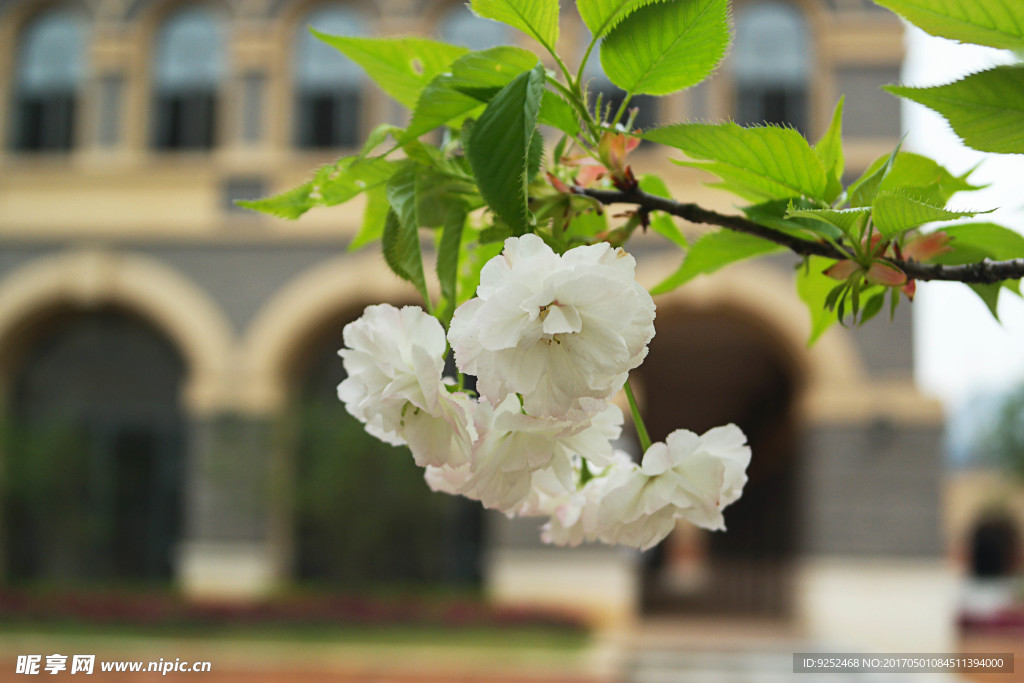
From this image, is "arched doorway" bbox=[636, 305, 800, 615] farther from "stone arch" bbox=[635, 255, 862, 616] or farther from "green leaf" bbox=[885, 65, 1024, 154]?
"green leaf" bbox=[885, 65, 1024, 154]

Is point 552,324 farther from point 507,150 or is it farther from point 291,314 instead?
point 291,314

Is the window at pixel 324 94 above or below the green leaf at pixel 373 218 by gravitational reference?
above

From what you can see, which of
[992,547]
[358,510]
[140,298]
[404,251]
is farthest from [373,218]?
[992,547]

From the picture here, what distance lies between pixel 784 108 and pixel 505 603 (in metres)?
7.80

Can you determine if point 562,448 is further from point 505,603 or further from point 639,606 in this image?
point 639,606

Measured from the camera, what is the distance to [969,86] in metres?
0.85

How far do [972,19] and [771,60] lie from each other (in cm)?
1368

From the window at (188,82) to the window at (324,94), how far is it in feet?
4.24

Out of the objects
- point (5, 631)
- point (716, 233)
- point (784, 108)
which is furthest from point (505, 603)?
point (716, 233)

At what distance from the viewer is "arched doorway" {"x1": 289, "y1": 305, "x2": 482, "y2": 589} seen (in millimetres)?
12953

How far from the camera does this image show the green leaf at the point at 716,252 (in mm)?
1062

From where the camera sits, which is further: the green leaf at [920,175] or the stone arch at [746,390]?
the stone arch at [746,390]

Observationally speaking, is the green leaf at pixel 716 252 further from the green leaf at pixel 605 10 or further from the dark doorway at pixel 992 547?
the dark doorway at pixel 992 547

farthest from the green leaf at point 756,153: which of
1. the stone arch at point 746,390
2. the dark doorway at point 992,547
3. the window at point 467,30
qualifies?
the dark doorway at point 992,547
